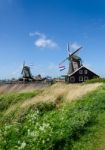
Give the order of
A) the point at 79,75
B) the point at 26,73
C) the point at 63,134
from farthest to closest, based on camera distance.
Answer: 1. the point at 26,73
2. the point at 79,75
3. the point at 63,134

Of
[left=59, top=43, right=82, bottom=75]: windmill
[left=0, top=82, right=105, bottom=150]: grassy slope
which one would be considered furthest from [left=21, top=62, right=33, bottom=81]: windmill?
[left=0, top=82, right=105, bottom=150]: grassy slope

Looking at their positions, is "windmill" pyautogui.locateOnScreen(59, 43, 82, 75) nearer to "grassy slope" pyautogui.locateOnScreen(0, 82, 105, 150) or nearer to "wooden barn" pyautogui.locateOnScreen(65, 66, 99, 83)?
"wooden barn" pyautogui.locateOnScreen(65, 66, 99, 83)

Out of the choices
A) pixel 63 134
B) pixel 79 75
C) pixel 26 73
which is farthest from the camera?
pixel 26 73

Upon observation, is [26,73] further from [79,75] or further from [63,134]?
[63,134]

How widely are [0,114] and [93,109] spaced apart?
19040 mm

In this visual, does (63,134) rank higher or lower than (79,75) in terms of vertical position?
lower

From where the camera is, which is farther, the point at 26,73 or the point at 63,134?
the point at 26,73

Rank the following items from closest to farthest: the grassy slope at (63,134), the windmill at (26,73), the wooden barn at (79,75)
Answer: the grassy slope at (63,134) → the wooden barn at (79,75) → the windmill at (26,73)

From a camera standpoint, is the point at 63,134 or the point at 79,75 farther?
the point at 79,75

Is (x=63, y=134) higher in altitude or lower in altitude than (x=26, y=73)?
lower

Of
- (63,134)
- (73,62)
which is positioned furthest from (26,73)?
(63,134)

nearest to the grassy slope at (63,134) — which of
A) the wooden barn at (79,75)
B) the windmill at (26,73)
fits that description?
the wooden barn at (79,75)

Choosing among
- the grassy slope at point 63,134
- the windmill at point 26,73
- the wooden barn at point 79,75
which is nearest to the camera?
the grassy slope at point 63,134

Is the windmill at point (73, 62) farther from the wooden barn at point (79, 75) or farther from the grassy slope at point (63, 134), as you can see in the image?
the grassy slope at point (63, 134)
